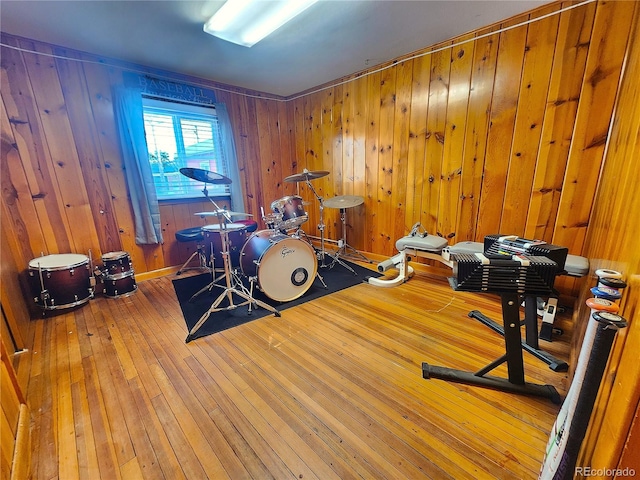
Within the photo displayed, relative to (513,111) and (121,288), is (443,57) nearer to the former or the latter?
(513,111)

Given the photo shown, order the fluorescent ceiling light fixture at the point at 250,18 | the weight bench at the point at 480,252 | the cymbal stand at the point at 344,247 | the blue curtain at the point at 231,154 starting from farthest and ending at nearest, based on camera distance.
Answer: the cymbal stand at the point at 344,247 → the blue curtain at the point at 231,154 → the fluorescent ceiling light fixture at the point at 250,18 → the weight bench at the point at 480,252

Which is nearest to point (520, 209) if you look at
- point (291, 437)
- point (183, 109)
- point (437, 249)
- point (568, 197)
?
point (568, 197)

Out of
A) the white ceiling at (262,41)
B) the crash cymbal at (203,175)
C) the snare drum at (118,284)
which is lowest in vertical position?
the snare drum at (118,284)

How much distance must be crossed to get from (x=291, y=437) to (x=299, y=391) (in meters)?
0.26

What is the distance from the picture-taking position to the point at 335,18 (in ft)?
6.90

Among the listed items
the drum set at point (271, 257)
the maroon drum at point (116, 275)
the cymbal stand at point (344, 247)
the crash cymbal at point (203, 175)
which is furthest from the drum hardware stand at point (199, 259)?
the cymbal stand at point (344, 247)

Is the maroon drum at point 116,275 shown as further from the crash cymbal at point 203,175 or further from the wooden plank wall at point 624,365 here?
the wooden plank wall at point 624,365

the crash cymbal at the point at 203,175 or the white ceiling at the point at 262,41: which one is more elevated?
the white ceiling at the point at 262,41

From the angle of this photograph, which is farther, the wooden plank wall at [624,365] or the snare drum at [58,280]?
the snare drum at [58,280]

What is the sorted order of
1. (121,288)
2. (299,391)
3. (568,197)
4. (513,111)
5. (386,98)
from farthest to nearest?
(386,98), (121,288), (513,111), (568,197), (299,391)

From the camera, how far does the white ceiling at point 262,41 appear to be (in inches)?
76.5

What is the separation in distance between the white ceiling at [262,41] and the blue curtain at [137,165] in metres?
0.45

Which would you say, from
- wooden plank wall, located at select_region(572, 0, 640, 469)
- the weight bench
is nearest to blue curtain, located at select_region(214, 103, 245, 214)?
the weight bench

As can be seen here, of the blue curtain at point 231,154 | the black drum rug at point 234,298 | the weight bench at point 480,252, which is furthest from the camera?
the blue curtain at point 231,154
